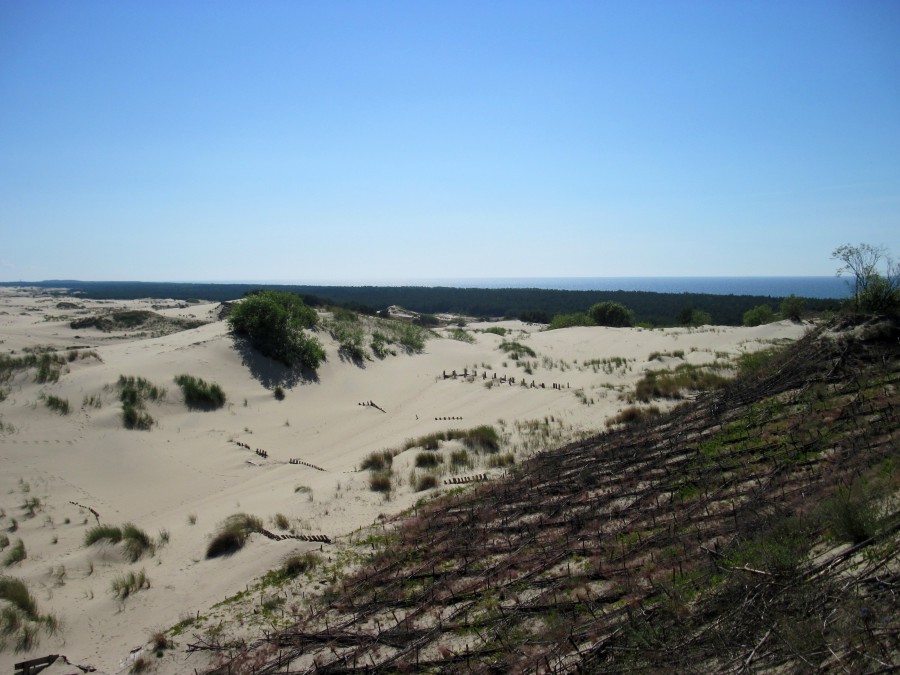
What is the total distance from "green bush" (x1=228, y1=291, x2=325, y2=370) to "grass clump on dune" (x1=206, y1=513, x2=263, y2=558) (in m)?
14.2

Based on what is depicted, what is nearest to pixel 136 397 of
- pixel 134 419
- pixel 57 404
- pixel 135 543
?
pixel 134 419

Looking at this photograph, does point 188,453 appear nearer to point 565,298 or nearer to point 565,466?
point 565,466

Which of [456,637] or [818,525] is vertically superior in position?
[818,525]

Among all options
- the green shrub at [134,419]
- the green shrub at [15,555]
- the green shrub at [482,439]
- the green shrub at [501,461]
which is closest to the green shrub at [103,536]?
the green shrub at [15,555]

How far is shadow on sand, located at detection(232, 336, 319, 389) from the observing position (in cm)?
2075

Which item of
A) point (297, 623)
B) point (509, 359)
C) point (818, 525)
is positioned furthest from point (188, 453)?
point (509, 359)

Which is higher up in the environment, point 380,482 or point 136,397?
point 136,397

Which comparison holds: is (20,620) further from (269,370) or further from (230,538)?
(269,370)

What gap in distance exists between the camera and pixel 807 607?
136 inches

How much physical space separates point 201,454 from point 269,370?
7642 millimetres

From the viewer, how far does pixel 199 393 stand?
17.5 meters

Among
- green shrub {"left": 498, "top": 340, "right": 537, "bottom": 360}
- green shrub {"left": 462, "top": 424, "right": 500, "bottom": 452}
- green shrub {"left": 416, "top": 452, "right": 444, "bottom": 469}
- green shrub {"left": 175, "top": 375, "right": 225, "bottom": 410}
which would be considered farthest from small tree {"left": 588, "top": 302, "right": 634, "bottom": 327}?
green shrub {"left": 416, "top": 452, "right": 444, "bottom": 469}

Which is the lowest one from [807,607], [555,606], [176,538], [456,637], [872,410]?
[176,538]

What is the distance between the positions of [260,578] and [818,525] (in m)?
6.62
